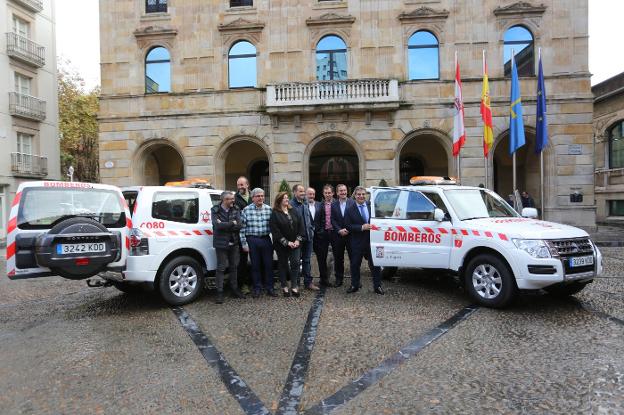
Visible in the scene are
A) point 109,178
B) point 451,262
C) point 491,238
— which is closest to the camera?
point 491,238

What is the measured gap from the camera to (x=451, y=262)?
6867mm

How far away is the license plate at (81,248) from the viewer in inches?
219

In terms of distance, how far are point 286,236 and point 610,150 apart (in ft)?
90.5

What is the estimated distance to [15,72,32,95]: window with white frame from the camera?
26312 millimetres

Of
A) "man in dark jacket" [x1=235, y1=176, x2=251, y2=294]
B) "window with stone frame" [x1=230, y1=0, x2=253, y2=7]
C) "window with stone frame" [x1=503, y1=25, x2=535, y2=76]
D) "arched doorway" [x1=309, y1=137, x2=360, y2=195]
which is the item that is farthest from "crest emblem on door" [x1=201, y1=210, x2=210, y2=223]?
"window with stone frame" [x1=503, y1=25, x2=535, y2=76]

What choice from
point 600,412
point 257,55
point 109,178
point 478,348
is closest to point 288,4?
point 257,55

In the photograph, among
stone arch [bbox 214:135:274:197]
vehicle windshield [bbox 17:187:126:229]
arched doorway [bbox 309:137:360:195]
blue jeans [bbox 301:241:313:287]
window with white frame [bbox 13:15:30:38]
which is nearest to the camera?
vehicle windshield [bbox 17:187:126:229]

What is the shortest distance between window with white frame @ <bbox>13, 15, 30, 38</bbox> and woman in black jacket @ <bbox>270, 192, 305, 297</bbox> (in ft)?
92.0

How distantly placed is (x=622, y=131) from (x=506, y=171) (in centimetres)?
999

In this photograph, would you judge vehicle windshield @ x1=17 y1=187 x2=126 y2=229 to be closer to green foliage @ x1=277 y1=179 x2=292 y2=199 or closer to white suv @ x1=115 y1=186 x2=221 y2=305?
white suv @ x1=115 y1=186 x2=221 y2=305

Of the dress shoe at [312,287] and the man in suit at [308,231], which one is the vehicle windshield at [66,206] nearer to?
the man in suit at [308,231]

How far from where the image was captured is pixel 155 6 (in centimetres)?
2103

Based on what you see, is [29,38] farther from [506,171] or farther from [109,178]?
[506,171]

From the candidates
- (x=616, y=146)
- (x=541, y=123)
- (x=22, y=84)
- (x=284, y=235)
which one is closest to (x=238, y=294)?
(x=284, y=235)
